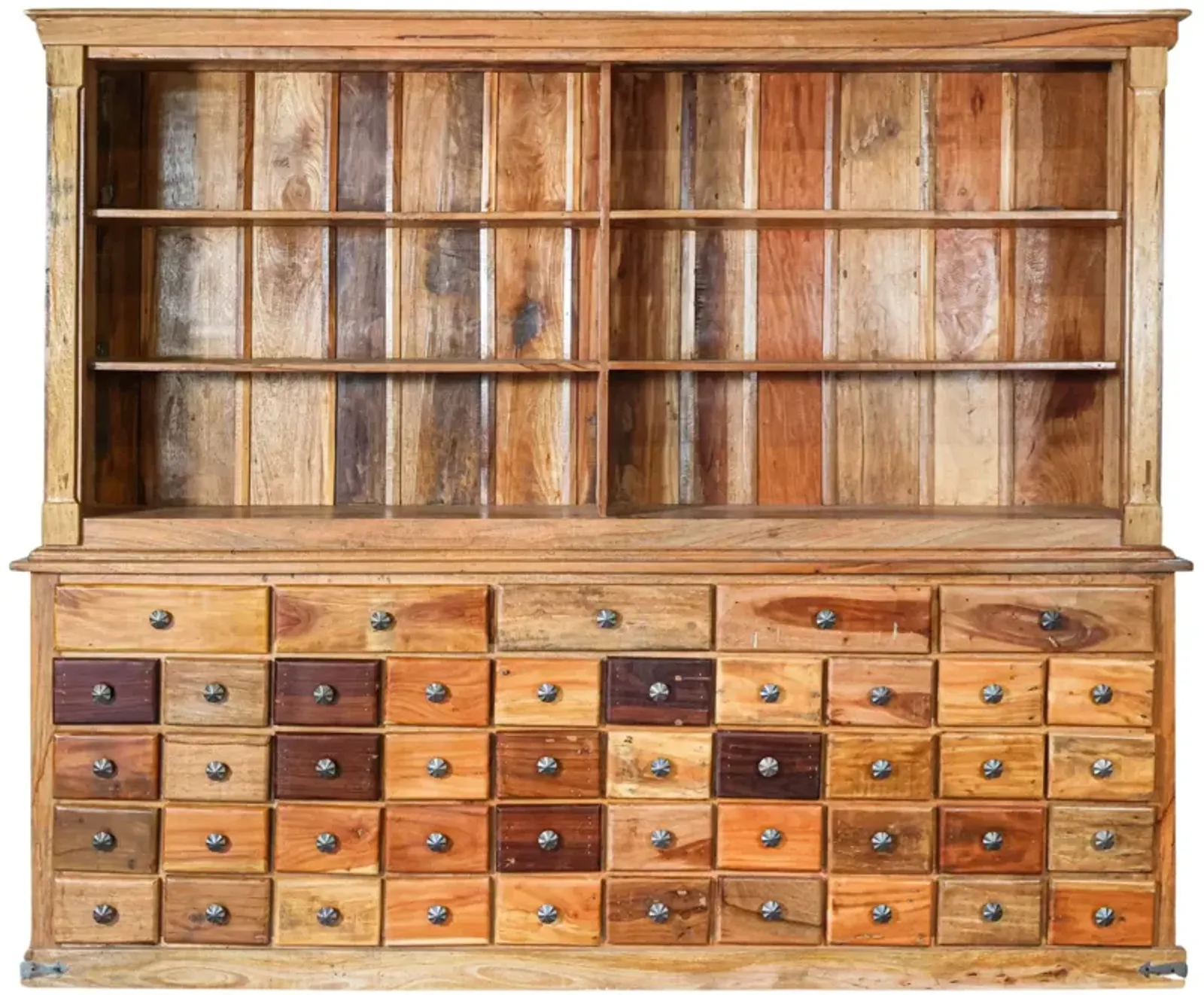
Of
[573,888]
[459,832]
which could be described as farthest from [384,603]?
[573,888]

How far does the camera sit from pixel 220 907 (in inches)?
147

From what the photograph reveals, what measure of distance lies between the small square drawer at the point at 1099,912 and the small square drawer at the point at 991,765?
27 centimetres

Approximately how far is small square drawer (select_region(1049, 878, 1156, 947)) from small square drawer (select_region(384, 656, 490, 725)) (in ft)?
4.92

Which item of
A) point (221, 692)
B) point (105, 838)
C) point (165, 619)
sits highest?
point (165, 619)

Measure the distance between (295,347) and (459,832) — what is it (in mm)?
1395

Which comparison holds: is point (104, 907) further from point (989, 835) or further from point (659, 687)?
point (989, 835)

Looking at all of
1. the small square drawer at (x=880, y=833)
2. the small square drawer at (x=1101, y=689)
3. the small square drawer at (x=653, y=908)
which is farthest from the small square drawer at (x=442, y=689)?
the small square drawer at (x=1101, y=689)

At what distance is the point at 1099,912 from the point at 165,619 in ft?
7.94

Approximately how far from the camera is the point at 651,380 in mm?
4164

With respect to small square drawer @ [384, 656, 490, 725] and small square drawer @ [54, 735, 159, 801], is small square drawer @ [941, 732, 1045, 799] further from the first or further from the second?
small square drawer @ [54, 735, 159, 801]

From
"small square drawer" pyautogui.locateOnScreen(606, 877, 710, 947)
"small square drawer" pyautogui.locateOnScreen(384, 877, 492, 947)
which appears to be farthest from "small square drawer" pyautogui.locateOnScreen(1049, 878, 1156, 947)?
"small square drawer" pyautogui.locateOnScreen(384, 877, 492, 947)

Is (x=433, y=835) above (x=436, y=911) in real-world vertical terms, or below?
above

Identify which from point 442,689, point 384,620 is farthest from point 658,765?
point 384,620

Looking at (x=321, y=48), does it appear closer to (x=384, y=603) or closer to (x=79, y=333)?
(x=79, y=333)
